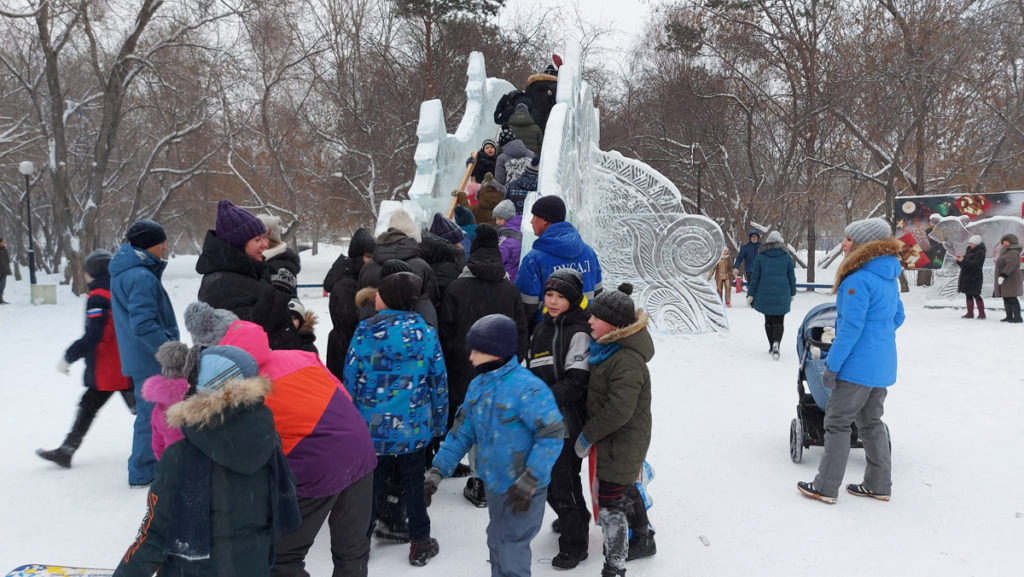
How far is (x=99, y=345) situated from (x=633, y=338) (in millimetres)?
3729

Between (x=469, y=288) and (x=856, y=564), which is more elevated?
(x=469, y=288)

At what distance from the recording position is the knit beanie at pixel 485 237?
4.06m

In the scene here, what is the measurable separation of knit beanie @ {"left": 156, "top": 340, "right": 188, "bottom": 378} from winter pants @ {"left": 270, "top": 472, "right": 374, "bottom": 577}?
2.14 ft

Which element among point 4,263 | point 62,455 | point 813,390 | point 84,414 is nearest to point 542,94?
point 813,390

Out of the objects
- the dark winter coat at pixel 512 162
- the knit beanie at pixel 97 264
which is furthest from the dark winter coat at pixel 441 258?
the dark winter coat at pixel 512 162

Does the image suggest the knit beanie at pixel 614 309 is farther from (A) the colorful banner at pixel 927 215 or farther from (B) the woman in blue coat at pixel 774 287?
(A) the colorful banner at pixel 927 215

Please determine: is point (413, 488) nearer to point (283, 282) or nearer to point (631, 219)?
point (283, 282)

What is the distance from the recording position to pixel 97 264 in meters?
4.39

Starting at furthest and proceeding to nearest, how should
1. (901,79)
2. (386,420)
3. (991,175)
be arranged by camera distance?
(991,175) < (901,79) < (386,420)

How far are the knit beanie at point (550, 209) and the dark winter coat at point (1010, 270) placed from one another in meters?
9.83

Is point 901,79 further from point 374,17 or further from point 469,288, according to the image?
point 374,17

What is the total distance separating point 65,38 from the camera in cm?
1517

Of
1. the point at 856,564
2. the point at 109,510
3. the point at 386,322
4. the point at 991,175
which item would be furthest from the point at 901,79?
the point at 109,510

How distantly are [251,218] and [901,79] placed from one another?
52.8 feet
